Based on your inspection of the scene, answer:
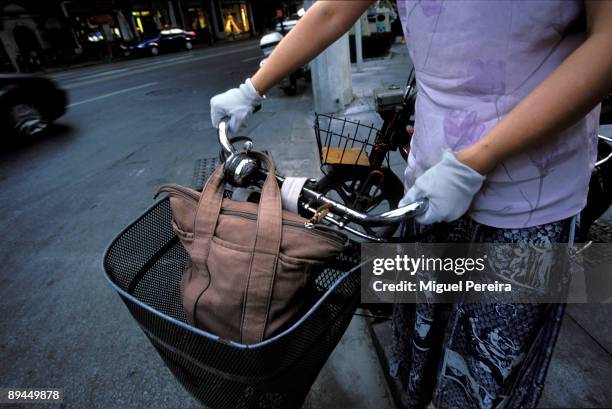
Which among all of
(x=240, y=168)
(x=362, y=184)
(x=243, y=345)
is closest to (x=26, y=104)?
(x=362, y=184)

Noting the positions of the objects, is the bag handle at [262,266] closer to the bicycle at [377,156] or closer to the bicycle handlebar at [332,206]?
the bicycle handlebar at [332,206]

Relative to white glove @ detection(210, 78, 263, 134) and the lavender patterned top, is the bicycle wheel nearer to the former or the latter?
white glove @ detection(210, 78, 263, 134)

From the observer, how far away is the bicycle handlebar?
2.49 ft

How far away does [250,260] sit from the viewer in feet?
2.54

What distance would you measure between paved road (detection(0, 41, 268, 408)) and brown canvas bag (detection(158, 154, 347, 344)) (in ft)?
4.01

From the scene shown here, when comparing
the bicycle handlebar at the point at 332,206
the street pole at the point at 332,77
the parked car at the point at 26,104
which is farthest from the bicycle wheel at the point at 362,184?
the parked car at the point at 26,104

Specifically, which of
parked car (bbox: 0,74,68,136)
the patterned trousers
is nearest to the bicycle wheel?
the patterned trousers

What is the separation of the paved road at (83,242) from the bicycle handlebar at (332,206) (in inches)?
56.4

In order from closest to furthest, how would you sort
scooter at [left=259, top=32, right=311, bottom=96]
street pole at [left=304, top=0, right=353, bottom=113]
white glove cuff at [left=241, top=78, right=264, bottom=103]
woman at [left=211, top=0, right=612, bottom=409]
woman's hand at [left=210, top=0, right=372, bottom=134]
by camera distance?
woman at [left=211, top=0, right=612, bottom=409] → woman's hand at [left=210, top=0, right=372, bottom=134] → white glove cuff at [left=241, top=78, right=264, bottom=103] → street pole at [left=304, top=0, right=353, bottom=113] → scooter at [left=259, top=32, right=311, bottom=96]

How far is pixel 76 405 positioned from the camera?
175cm

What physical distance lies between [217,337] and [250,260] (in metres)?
0.17

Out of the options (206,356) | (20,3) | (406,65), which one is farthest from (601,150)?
(20,3)

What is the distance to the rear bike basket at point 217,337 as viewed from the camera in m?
0.76

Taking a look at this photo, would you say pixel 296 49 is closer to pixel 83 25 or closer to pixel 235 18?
pixel 83 25
